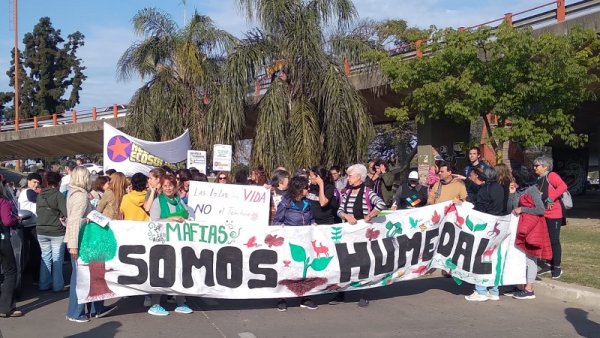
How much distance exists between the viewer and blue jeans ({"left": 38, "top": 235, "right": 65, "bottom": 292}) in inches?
352

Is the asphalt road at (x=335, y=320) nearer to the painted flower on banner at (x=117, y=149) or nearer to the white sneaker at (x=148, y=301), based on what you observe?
the white sneaker at (x=148, y=301)

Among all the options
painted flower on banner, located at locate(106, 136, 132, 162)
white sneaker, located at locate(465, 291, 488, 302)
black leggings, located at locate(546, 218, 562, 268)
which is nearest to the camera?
white sneaker, located at locate(465, 291, 488, 302)

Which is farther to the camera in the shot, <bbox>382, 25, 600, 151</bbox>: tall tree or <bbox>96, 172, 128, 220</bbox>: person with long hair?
<bbox>382, 25, 600, 151</bbox>: tall tree

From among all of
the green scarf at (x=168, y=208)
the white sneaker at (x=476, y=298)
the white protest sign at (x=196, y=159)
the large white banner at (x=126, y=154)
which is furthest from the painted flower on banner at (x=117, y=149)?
the white sneaker at (x=476, y=298)

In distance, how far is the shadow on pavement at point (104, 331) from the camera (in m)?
6.72

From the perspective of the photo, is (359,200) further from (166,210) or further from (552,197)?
(552,197)

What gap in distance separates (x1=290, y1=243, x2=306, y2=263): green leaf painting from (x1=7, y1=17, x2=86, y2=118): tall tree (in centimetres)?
6727

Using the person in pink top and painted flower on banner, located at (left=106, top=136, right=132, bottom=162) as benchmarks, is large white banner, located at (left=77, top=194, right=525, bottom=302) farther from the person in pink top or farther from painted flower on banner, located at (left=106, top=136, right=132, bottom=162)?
painted flower on banner, located at (left=106, top=136, right=132, bottom=162)

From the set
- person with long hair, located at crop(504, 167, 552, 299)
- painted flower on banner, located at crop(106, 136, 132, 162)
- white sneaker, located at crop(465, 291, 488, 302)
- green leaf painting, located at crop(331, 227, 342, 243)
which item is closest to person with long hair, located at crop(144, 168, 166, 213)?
green leaf painting, located at crop(331, 227, 342, 243)

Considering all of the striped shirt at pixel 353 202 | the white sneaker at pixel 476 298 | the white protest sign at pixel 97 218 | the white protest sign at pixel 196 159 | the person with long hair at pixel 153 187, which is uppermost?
the white protest sign at pixel 196 159

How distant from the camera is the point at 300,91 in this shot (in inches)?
763

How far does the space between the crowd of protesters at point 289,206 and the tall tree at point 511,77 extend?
769 centimetres

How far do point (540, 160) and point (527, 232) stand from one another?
1.21 meters

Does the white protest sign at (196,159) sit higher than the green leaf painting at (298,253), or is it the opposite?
the white protest sign at (196,159)
